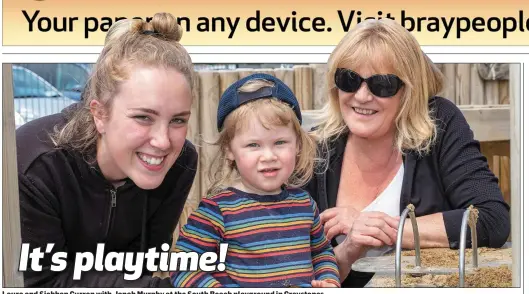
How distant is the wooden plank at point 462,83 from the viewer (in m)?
3.19

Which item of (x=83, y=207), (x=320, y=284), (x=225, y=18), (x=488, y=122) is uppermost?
(x=225, y=18)

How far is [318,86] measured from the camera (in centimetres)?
277

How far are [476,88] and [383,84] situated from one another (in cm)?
89

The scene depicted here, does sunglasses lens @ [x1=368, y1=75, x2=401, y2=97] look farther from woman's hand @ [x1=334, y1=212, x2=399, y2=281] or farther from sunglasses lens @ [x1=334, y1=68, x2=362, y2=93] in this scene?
woman's hand @ [x1=334, y1=212, x2=399, y2=281]

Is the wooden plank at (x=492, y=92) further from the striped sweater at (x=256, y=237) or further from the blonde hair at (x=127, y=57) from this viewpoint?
the blonde hair at (x=127, y=57)

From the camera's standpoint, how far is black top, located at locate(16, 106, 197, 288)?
2451 mm

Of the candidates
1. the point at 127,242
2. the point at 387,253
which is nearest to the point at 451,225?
the point at 387,253

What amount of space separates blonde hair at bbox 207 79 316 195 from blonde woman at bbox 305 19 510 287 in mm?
108

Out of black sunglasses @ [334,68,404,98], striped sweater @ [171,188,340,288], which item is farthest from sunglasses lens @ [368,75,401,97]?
striped sweater @ [171,188,340,288]

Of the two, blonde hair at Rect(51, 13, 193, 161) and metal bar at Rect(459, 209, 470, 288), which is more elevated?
blonde hair at Rect(51, 13, 193, 161)

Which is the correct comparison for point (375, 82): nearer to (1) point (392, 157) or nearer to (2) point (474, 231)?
(1) point (392, 157)

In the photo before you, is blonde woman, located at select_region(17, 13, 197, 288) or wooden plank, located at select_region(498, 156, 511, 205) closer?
blonde woman, located at select_region(17, 13, 197, 288)

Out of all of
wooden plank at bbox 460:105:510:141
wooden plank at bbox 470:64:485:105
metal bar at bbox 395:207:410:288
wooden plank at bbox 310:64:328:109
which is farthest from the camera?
wooden plank at bbox 470:64:485:105

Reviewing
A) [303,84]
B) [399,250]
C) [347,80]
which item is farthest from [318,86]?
[399,250]
